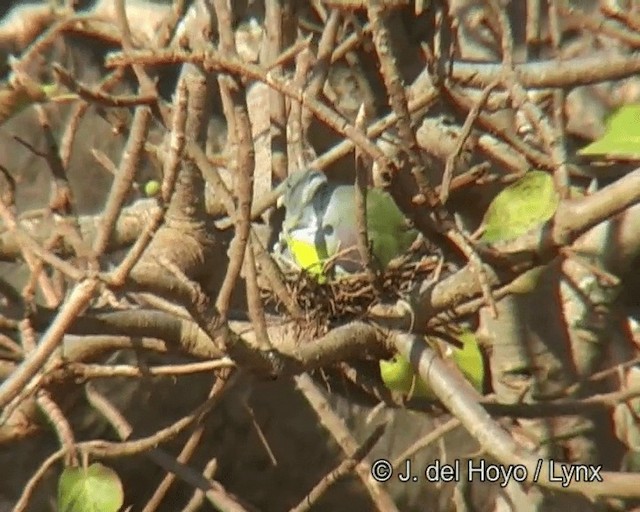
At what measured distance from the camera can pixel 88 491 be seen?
0.90 metres

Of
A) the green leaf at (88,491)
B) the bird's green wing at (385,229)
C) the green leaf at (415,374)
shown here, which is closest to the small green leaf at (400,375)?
the green leaf at (415,374)

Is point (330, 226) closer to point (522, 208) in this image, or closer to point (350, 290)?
point (350, 290)

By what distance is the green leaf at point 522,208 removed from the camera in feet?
2.70

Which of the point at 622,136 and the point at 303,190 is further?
the point at 303,190

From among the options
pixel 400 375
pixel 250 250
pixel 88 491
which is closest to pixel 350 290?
pixel 400 375

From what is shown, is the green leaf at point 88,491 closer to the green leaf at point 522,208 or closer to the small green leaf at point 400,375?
the small green leaf at point 400,375

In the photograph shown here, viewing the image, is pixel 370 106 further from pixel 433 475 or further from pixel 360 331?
pixel 360 331

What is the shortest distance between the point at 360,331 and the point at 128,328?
0.27 m

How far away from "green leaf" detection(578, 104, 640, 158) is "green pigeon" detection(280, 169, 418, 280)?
1.47ft

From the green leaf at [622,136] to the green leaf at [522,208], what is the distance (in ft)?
0.36

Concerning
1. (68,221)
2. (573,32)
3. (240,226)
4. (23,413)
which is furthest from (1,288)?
(573,32)

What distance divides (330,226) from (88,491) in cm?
47

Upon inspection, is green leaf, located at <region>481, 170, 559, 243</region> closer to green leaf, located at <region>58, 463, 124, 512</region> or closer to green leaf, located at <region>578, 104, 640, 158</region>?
green leaf, located at <region>578, 104, 640, 158</region>

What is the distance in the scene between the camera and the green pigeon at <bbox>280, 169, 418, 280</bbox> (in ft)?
3.86
